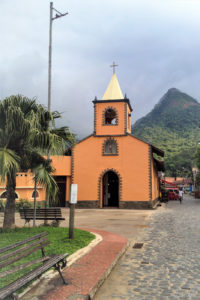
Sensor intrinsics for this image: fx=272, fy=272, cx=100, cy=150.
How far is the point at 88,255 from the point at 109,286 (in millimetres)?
1900

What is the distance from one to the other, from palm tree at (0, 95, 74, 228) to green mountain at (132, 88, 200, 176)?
2040 inches

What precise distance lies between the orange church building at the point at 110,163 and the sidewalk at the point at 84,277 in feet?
50.0

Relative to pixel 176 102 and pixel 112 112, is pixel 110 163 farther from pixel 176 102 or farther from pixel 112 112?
pixel 176 102

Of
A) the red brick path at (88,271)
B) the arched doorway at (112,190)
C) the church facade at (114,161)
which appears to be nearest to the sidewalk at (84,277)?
the red brick path at (88,271)

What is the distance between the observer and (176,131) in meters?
107

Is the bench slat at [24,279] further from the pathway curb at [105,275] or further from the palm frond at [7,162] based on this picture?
the palm frond at [7,162]

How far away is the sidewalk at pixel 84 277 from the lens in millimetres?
4348

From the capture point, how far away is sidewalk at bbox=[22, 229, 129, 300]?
4348mm

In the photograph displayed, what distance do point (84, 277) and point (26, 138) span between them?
18.4 ft

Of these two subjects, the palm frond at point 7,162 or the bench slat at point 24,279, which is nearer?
the bench slat at point 24,279

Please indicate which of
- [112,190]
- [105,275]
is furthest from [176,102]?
[105,275]

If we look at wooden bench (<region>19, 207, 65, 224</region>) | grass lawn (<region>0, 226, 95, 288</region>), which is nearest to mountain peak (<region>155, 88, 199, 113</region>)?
wooden bench (<region>19, 207, 65, 224</region>)

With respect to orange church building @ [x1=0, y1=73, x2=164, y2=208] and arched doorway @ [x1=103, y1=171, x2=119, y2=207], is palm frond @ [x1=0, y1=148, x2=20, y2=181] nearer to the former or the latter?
orange church building @ [x1=0, y1=73, x2=164, y2=208]

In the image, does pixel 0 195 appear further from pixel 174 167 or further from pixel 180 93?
pixel 180 93
